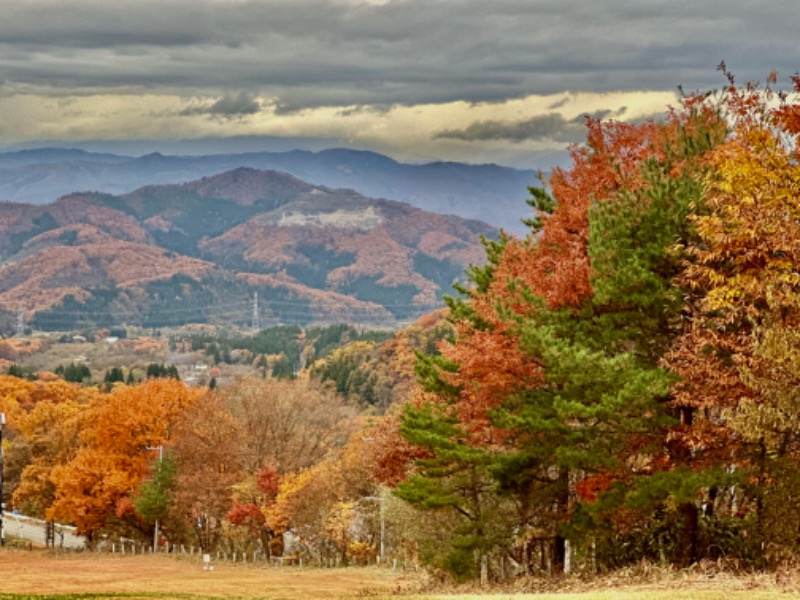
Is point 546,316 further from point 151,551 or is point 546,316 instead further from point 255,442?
point 151,551

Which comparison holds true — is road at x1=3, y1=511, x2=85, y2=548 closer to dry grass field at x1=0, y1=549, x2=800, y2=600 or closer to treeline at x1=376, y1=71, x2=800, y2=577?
dry grass field at x1=0, y1=549, x2=800, y2=600

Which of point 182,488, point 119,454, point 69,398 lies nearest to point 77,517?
point 119,454

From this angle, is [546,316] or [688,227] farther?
[546,316]

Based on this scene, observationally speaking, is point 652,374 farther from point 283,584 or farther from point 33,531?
point 33,531

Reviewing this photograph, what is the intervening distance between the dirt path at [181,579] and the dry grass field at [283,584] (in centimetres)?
3

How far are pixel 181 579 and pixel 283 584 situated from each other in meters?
6.12

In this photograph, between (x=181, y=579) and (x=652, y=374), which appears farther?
(x=181, y=579)

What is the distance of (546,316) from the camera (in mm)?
28656

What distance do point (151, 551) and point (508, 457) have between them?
162 feet

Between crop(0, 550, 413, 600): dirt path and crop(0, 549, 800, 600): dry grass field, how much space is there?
3cm

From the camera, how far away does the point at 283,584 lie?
3931cm

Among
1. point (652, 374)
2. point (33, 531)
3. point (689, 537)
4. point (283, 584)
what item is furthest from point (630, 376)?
point (33, 531)

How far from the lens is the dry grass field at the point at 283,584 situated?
21625 mm

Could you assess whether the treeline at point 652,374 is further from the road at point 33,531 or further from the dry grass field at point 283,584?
the road at point 33,531
